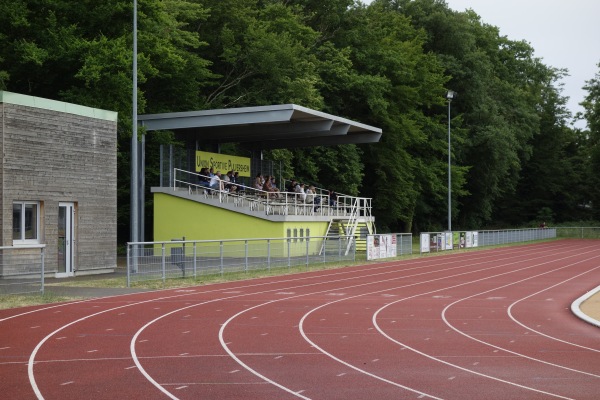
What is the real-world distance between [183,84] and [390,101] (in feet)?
80.5

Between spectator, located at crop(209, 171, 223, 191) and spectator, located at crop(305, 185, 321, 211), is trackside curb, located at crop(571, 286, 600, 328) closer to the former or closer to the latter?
spectator, located at crop(209, 171, 223, 191)

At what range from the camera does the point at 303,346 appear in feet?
43.3

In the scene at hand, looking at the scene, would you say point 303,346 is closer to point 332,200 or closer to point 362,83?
point 332,200

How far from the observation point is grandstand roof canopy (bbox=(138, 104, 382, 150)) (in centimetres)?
3766

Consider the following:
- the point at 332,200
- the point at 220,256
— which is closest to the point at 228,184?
the point at 332,200

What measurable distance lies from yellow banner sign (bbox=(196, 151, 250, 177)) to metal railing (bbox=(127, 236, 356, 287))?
25.9 ft

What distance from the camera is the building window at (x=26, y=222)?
2533cm

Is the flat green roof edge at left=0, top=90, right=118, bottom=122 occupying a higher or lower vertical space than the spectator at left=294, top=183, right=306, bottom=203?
higher

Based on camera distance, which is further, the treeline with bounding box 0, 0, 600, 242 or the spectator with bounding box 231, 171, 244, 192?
the spectator with bounding box 231, 171, 244, 192

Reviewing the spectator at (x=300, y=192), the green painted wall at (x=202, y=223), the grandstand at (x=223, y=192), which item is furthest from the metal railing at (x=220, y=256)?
the spectator at (x=300, y=192)

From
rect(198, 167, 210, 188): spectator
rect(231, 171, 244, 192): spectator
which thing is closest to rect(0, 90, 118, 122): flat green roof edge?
rect(198, 167, 210, 188): spectator

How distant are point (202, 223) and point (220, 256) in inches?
425

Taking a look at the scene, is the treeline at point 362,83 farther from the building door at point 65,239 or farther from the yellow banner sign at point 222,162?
the building door at point 65,239

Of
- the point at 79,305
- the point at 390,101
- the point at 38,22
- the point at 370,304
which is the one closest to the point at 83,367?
the point at 79,305
